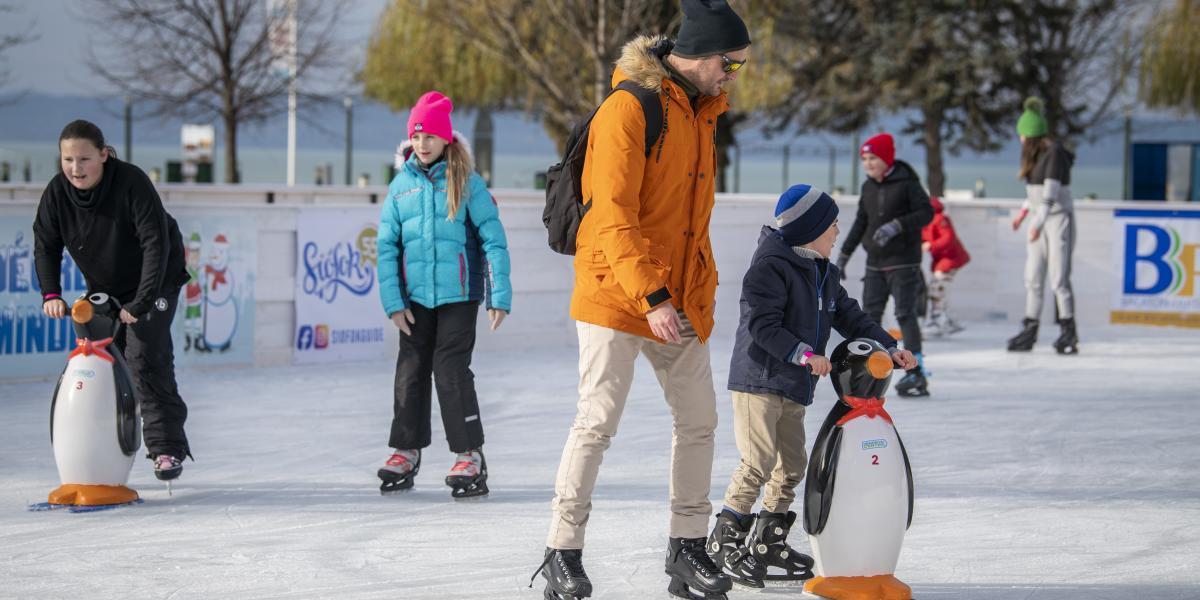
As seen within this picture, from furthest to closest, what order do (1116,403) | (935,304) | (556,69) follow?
1. (556,69)
2. (935,304)
3. (1116,403)

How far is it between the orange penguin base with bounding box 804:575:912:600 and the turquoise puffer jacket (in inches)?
74.8

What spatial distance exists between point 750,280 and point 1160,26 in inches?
1069

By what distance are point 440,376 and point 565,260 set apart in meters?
5.26

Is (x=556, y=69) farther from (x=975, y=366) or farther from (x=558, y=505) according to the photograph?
(x=558, y=505)

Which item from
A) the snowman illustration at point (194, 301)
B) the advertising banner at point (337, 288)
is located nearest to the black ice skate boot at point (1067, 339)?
the advertising banner at point (337, 288)

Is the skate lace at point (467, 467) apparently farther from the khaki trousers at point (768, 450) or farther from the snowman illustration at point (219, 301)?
the snowman illustration at point (219, 301)

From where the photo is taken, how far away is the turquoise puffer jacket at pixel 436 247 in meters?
5.68

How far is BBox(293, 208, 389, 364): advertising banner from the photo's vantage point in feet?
31.9

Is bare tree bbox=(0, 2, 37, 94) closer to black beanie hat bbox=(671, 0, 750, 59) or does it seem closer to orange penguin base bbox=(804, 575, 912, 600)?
black beanie hat bbox=(671, 0, 750, 59)

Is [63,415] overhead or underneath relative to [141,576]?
overhead

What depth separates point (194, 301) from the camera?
9.20 m

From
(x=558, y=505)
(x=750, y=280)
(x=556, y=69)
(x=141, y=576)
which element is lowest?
(x=141, y=576)

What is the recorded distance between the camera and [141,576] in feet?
14.8

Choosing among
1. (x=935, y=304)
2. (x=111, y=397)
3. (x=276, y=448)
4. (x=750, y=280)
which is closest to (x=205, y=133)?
(x=935, y=304)
